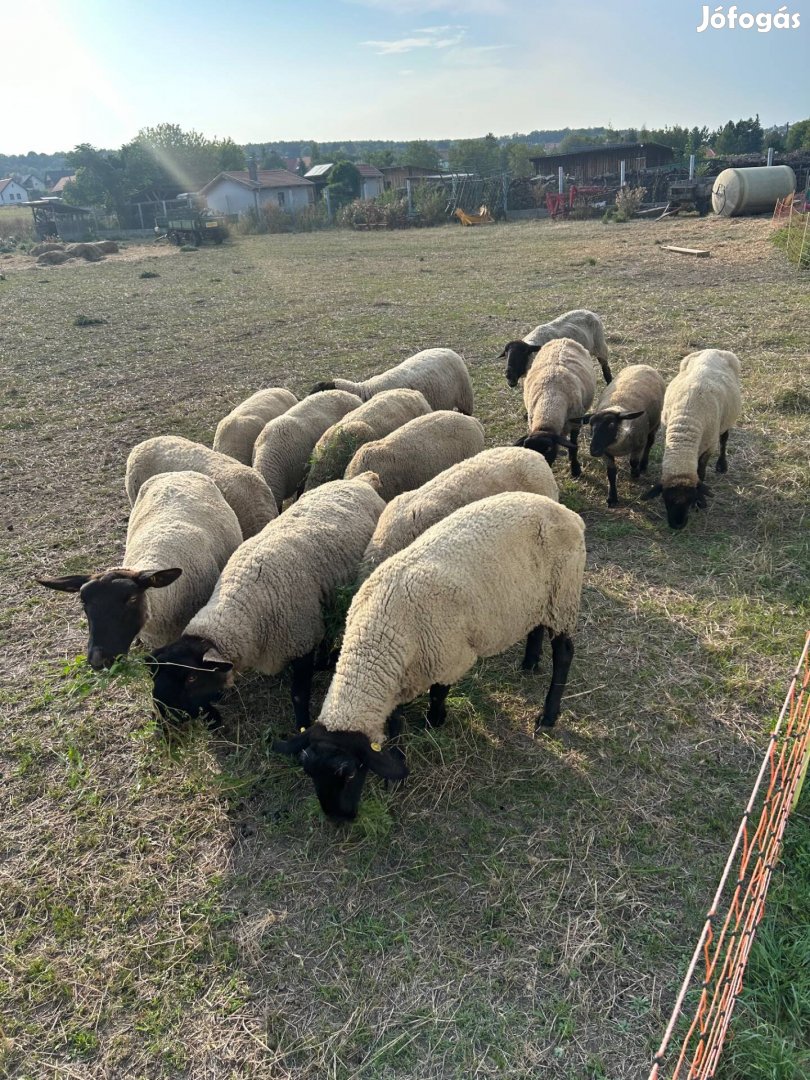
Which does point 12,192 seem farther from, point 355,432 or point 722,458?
point 722,458

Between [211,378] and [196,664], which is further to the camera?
[211,378]

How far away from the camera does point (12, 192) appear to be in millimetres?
115438

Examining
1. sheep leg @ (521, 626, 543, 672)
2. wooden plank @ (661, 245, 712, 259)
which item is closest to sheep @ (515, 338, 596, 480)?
sheep leg @ (521, 626, 543, 672)

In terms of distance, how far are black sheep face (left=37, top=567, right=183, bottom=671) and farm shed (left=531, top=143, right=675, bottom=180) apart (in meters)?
49.1

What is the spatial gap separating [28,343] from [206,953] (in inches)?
652

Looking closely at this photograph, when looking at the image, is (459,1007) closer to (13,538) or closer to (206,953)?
(206,953)

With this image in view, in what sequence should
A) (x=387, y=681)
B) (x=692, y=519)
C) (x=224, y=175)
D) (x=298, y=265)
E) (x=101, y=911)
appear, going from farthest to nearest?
(x=224, y=175) → (x=298, y=265) → (x=692, y=519) → (x=387, y=681) → (x=101, y=911)

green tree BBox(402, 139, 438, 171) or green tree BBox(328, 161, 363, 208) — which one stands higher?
green tree BBox(402, 139, 438, 171)

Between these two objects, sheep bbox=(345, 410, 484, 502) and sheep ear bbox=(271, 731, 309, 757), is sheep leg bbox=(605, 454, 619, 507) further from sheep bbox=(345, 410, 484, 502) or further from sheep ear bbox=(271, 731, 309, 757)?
sheep ear bbox=(271, 731, 309, 757)

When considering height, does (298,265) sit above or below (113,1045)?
above

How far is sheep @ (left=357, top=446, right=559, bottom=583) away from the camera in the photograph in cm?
463

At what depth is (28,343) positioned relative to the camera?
1609cm

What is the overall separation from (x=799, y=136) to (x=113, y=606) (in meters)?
72.5

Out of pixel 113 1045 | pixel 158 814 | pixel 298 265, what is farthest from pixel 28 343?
pixel 113 1045
